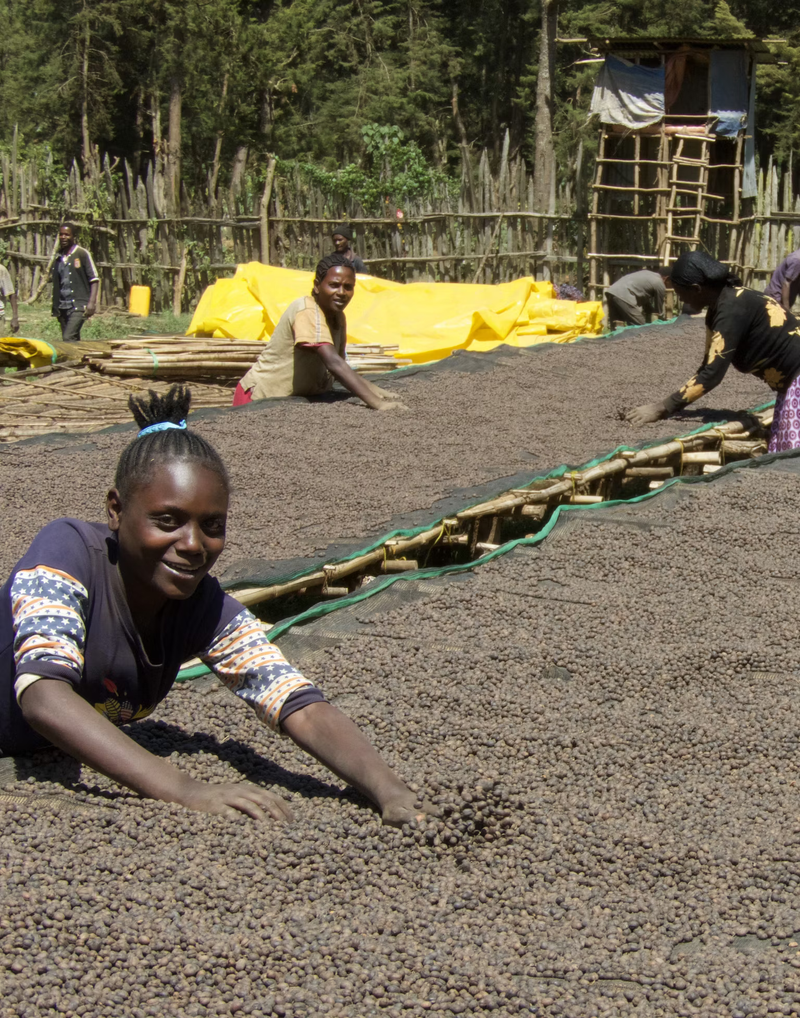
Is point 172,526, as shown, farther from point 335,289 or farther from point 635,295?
point 635,295

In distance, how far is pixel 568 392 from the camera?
6.03m

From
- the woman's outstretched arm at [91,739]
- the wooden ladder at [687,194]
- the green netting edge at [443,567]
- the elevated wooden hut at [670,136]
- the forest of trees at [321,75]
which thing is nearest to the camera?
the woman's outstretched arm at [91,739]

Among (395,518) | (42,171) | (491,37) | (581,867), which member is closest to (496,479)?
(395,518)

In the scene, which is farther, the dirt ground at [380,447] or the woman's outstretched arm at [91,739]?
the dirt ground at [380,447]

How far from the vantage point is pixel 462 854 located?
1.83m

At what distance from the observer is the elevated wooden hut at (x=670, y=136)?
11.3m

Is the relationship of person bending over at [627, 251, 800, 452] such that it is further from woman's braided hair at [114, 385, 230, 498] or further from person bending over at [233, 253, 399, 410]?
woman's braided hair at [114, 385, 230, 498]

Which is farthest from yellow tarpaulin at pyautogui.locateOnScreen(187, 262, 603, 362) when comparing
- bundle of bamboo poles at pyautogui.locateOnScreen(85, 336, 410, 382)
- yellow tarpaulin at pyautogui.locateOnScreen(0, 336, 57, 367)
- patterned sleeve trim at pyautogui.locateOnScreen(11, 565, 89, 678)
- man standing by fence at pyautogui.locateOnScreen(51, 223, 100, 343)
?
patterned sleeve trim at pyautogui.locateOnScreen(11, 565, 89, 678)

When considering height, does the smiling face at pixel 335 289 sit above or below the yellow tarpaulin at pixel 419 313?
above

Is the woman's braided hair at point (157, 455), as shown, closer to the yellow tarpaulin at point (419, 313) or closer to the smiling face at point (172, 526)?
the smiling face at point (172, 526)

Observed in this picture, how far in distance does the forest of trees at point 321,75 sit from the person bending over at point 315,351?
11.6 m

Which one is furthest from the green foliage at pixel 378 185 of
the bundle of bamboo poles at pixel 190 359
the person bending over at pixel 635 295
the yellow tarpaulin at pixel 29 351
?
the yellow tarpaulin at pixel 29 351

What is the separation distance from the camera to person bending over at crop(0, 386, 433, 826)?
169cm

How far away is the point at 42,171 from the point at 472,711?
478 inches
